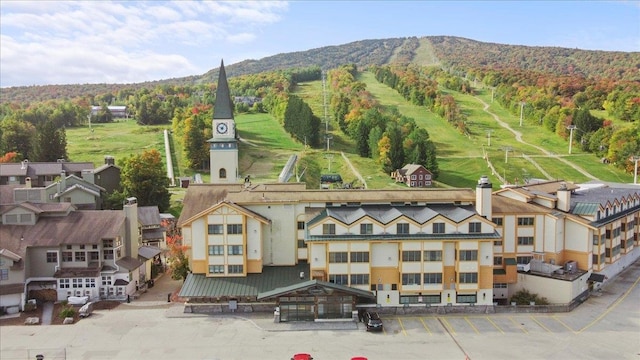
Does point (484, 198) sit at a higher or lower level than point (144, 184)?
higher

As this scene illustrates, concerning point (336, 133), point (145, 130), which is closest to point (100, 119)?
point (145, 130)

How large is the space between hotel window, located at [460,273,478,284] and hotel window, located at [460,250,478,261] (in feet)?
3.35

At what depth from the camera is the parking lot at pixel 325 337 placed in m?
30.7

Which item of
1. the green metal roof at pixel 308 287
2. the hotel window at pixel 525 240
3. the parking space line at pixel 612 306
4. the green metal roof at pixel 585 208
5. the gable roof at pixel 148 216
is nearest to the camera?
the parking space line at pixel 612 306

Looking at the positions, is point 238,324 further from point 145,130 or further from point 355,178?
point 145,130

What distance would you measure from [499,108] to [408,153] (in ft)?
228

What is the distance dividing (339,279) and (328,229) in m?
3.45

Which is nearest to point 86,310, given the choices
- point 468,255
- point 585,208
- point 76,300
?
point 76,300

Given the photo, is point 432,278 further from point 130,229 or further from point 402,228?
point 130,229

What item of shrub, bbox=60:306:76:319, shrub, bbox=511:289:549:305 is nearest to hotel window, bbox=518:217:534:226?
shrub, bbox=511:289:549:305

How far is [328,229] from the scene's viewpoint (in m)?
37.9

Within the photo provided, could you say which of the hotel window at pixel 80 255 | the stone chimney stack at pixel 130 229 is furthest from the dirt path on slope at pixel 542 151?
the hotel window at pixel 80 255

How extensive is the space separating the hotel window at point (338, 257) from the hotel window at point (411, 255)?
12.8 ft

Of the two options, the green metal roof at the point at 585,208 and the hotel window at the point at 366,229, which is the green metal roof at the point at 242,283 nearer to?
the hotel window at the point at 366,229
